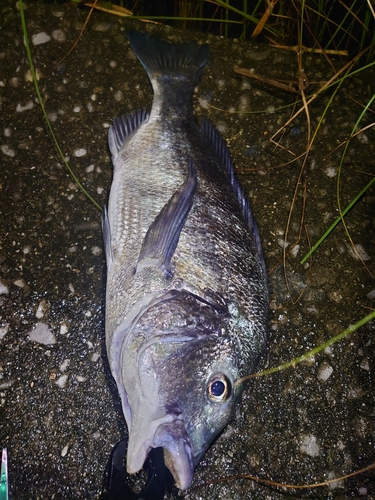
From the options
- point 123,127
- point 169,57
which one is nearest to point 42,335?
point 123,127

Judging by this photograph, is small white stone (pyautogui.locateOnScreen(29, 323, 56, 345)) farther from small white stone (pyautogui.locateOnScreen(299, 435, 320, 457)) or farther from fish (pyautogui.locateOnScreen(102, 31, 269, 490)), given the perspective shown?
small white stone (pyautogui.locateOnScreen(299, 435, 320, 457))

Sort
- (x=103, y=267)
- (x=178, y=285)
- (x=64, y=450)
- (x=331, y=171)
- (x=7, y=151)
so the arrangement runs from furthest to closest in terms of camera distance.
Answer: (x=331, y=171) < (x=7, y=151) < (x=103, y=267) < (x=64, y=450) < (x=178, y=285)

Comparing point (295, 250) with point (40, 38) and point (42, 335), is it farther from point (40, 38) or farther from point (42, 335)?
point (40, 38)

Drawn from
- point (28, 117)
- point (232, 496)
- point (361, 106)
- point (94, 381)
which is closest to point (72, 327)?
point (94, 381)

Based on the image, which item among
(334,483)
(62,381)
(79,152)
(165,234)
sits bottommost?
(62,381)

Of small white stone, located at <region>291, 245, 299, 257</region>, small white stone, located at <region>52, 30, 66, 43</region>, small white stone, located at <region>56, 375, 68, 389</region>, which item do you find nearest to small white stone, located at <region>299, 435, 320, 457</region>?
small white stone, located at <region>291, 245, 299, 257</region>

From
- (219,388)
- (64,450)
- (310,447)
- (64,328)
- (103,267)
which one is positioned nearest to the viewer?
(219,388)

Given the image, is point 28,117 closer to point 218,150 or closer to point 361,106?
point 218,150

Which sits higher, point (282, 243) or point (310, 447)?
point (282, 243)
